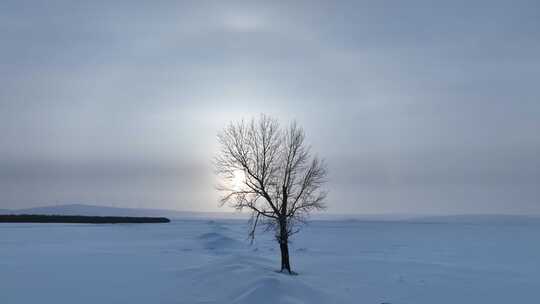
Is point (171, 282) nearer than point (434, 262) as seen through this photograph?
Yes

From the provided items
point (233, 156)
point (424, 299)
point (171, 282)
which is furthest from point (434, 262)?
point (171, 282)

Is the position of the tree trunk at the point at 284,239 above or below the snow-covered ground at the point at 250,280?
above

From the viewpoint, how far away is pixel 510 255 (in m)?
50.6

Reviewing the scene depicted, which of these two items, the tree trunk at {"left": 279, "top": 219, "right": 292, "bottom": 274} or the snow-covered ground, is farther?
the tree trunk at {"left": 279, "top": 219, "right": 292, "bottom": 274}

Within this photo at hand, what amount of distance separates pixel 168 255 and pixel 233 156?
16.7 meters

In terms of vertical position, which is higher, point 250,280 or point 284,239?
point 284,239

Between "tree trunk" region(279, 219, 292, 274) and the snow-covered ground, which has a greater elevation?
"tree trunk" region(279, 219, 292, 274)

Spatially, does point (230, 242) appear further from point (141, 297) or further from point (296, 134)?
point (141, 297)

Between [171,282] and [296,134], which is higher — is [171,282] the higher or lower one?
the lower one

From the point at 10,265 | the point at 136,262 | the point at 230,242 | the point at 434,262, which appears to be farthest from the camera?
the point at 230,242

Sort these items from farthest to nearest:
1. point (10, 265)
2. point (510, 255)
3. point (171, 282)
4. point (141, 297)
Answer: point (510, 255)
point (10, 265)
point (171, 282)
point (141, 297)

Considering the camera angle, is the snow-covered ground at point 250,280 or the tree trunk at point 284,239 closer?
the snow-covered ground at point 250,280

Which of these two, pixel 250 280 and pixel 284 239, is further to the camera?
pixel 284 239

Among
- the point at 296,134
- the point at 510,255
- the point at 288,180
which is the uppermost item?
the point at 296,134
